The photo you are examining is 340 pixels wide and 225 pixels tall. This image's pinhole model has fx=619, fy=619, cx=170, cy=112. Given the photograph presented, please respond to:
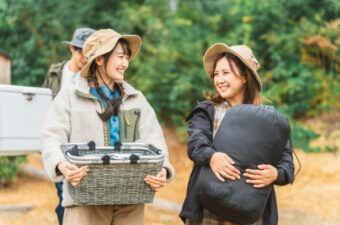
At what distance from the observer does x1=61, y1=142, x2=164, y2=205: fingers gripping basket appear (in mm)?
2857

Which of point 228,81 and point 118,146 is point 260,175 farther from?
point 118,146

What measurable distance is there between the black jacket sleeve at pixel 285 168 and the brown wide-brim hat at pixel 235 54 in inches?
16.1

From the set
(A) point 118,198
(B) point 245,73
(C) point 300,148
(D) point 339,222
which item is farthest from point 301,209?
(A) point 118,198

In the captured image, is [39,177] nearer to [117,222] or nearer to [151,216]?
[151,216]

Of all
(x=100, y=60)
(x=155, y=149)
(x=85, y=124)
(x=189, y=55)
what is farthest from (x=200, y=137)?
(x=189, y=55)

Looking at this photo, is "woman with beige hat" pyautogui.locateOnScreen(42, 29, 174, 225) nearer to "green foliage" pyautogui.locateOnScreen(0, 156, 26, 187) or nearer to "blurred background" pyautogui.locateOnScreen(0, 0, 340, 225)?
"blurred background" pyautogui.locateOnScreen(0, 0, 340, 225)

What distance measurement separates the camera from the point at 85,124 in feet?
10.8

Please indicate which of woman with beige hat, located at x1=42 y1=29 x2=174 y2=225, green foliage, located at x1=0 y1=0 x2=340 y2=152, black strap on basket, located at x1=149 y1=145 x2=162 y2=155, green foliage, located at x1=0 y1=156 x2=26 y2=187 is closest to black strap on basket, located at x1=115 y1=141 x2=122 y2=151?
woman with beige hat, located at x1=42 y1=29 x2=174 y2=225

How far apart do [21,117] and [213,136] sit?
256 cm

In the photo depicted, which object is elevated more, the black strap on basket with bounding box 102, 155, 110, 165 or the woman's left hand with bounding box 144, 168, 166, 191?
the black strap on basket with bounding box 102, 155, 110, 165

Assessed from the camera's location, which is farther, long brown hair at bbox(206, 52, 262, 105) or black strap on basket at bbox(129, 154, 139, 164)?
long brown hair at bbox(206, 52, 262, 105)

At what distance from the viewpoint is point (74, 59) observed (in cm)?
520

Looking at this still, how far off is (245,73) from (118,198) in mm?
979

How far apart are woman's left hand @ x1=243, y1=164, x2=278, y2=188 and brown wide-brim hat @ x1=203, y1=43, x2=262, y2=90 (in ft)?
1.85
